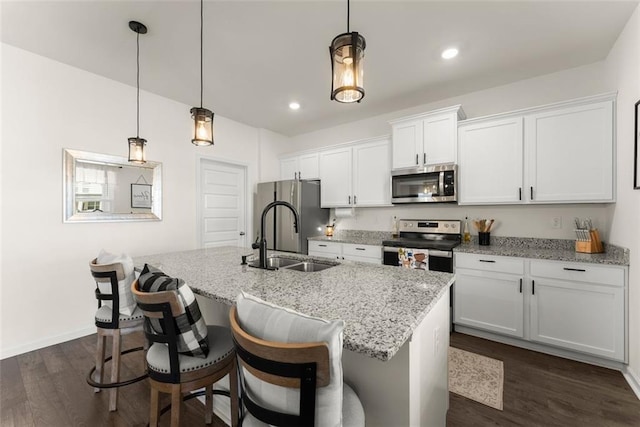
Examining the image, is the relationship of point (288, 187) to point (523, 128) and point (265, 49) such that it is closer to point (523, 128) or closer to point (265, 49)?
point (265, 49)

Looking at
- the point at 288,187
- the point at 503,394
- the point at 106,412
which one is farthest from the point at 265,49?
the point at 503,394

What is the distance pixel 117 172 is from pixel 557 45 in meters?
4.61

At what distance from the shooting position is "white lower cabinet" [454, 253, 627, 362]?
7.30ft

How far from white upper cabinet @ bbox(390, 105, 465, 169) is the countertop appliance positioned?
2.64ft

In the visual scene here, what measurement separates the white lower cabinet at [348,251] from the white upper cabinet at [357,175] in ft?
2.15

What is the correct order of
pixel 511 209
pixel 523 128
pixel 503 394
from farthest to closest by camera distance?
1. pixel 511 209
2. pixel 523 128
3. pixel 503 394

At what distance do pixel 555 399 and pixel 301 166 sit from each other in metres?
4.01

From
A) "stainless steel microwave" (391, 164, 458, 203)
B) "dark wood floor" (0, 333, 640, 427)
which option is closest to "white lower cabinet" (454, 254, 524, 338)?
"dark wood floor" (0, 333, 640, 427)

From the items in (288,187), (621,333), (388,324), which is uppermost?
(288,187)

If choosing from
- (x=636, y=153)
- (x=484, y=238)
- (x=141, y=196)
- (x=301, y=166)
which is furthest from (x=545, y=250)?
(x=141, y=196)

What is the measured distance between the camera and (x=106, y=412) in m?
1.79

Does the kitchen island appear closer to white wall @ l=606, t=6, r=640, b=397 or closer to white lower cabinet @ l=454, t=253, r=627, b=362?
white lower cabinet @ l=454, t=253, r=627, b=362

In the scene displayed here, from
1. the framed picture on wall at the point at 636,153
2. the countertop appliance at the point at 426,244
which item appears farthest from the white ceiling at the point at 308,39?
the countertop appliance at the point at 426,244

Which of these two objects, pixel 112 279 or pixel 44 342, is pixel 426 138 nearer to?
pixel 112 279
